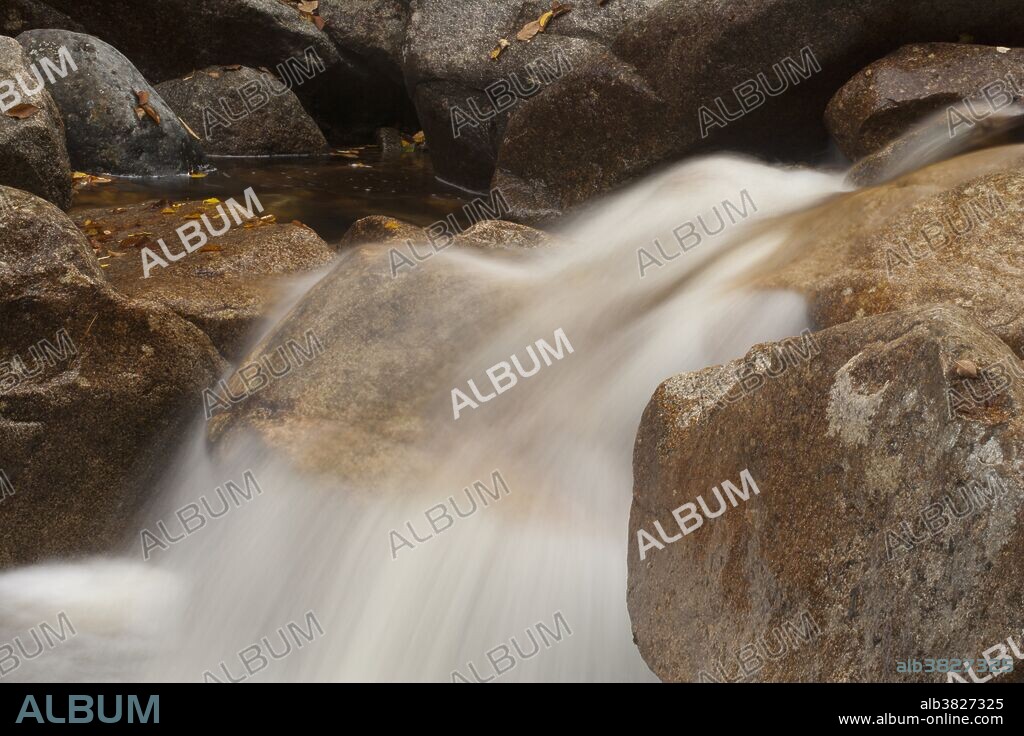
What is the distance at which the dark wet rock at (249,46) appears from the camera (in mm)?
10961

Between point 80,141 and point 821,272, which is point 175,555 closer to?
point 821,272

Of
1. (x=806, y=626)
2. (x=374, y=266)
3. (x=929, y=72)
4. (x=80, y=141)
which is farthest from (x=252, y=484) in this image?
(x=80, y=141)

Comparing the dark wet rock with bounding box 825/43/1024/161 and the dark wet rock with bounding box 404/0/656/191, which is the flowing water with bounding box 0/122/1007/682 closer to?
the dark wet rock with bounding box 825/43/1024/161

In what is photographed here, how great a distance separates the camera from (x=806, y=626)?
271 centimetres

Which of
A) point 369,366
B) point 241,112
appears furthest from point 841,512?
point 241,112

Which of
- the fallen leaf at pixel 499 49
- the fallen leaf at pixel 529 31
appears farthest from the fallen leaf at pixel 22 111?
the fallen leaf at pixel 529 31

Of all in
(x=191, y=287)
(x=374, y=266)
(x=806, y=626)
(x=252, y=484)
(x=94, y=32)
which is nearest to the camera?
(x=806, y=626)

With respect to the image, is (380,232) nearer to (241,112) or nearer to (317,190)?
(317,190)

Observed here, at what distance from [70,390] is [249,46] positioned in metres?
7.97

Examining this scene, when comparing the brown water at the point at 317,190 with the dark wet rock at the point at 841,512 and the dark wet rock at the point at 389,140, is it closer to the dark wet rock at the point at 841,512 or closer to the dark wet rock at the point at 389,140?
the dark wet rock at the point at 389,140

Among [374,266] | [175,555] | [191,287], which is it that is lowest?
[175,555]

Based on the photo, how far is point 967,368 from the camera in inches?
104

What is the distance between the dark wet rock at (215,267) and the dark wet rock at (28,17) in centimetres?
494

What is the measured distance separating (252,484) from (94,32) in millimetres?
8370
